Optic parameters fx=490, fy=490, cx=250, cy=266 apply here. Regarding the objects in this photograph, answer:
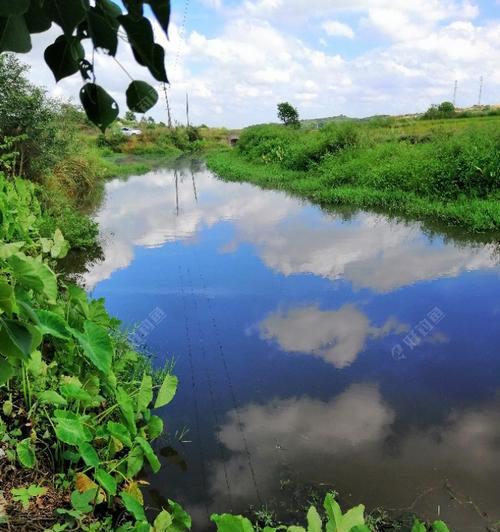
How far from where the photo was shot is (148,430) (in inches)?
124

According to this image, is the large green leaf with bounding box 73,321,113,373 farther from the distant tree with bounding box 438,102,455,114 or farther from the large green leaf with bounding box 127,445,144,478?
the distant tree with bounding box 438,102,455,114

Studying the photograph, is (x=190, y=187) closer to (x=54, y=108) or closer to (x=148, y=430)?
(x=54, y=108)

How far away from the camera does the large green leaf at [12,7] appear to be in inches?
20.4

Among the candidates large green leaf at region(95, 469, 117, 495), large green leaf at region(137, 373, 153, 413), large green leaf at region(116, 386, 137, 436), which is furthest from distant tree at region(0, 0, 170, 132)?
large green leaf at region(137, 373, 153, 413)

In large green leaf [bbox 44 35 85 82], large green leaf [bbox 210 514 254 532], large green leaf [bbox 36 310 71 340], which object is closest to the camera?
large green leaf [bbox 44 35 85 82]

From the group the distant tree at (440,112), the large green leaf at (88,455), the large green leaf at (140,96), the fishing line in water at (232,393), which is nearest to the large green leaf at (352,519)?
the fishing line in water at (232,393)

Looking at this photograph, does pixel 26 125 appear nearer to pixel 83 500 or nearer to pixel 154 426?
pixel 154 426

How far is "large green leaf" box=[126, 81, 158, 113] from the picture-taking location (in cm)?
66

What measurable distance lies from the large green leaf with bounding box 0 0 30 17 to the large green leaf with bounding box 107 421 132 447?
Result: 7.98 feet

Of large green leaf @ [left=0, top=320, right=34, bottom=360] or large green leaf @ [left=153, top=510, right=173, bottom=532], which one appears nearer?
large green leaf @ [left=0, top=320, right=34, bottom=360]

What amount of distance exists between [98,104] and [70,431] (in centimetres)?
211

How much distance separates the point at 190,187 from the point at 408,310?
42.5 feet

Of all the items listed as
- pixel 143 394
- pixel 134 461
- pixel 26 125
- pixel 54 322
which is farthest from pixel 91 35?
pixel 26 125

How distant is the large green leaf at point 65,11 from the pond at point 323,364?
277cm
